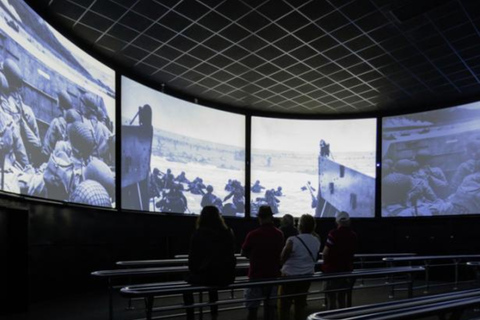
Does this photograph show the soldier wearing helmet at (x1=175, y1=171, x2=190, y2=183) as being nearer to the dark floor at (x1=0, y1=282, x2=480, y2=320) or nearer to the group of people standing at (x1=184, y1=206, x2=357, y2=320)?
the dark floor at (x1=0, y1=282, x2=480, y2=320)

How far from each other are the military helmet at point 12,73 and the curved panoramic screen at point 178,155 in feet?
9.10

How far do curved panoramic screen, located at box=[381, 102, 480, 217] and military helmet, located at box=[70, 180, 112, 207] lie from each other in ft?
21.6

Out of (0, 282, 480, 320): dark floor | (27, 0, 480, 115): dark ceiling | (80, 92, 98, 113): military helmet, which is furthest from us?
(80, 92, 98, 113): military helmet

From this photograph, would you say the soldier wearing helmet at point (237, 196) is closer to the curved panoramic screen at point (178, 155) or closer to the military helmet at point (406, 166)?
the curved panoramic screen at point (178, 155)

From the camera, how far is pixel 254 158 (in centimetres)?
1112

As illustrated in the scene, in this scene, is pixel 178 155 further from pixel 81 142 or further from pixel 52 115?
pixel 52 115

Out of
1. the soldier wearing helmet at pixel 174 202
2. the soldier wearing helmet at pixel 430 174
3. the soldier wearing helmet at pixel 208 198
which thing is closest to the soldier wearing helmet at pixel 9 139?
the soldier wearing helmet at pixel 174 202

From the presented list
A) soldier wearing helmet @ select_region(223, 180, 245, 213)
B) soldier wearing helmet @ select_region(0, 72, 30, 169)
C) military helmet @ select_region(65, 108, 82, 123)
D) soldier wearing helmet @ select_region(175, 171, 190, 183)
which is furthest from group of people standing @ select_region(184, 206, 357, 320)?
soldier wearing helmet @ select_region(223, 180, 245, 213)

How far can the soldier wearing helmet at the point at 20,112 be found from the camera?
544 cm

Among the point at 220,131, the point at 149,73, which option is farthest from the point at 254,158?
the point at 149,73

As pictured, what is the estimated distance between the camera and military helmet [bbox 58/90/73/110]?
6.62 m

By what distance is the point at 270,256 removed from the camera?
4.25m

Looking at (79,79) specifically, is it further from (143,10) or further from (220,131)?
(220,131)

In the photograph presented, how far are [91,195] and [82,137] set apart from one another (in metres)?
0.95
